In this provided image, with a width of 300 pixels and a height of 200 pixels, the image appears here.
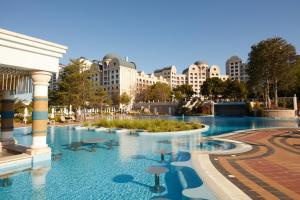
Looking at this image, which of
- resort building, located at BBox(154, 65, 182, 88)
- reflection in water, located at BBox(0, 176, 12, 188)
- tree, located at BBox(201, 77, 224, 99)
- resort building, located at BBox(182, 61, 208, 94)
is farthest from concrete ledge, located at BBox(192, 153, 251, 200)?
resort building, located at BBox(182, 61, 208, 94)

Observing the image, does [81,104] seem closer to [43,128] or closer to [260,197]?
[43,128]

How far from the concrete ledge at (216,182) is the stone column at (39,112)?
762 cm

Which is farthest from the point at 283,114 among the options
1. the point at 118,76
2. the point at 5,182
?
the point at 118,76

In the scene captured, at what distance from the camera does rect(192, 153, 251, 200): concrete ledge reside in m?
6.09

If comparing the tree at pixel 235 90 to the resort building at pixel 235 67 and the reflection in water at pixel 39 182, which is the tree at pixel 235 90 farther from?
the reflection in water at pixel 39 182

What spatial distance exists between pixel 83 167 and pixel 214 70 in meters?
144

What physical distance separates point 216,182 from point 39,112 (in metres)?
9.05

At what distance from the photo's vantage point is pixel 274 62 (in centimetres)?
4553

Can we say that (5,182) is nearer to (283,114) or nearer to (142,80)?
(283,114)

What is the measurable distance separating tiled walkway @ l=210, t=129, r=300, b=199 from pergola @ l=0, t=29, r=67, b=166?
8.62 metres

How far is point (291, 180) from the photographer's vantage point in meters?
7.55

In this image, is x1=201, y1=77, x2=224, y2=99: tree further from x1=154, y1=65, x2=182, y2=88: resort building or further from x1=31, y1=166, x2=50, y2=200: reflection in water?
x1=31, y1=166, x2=50, y2=200: reflection in water

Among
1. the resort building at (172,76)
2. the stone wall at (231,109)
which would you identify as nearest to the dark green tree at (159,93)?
the stone wall at (231,109)

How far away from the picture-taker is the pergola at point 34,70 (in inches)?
388
